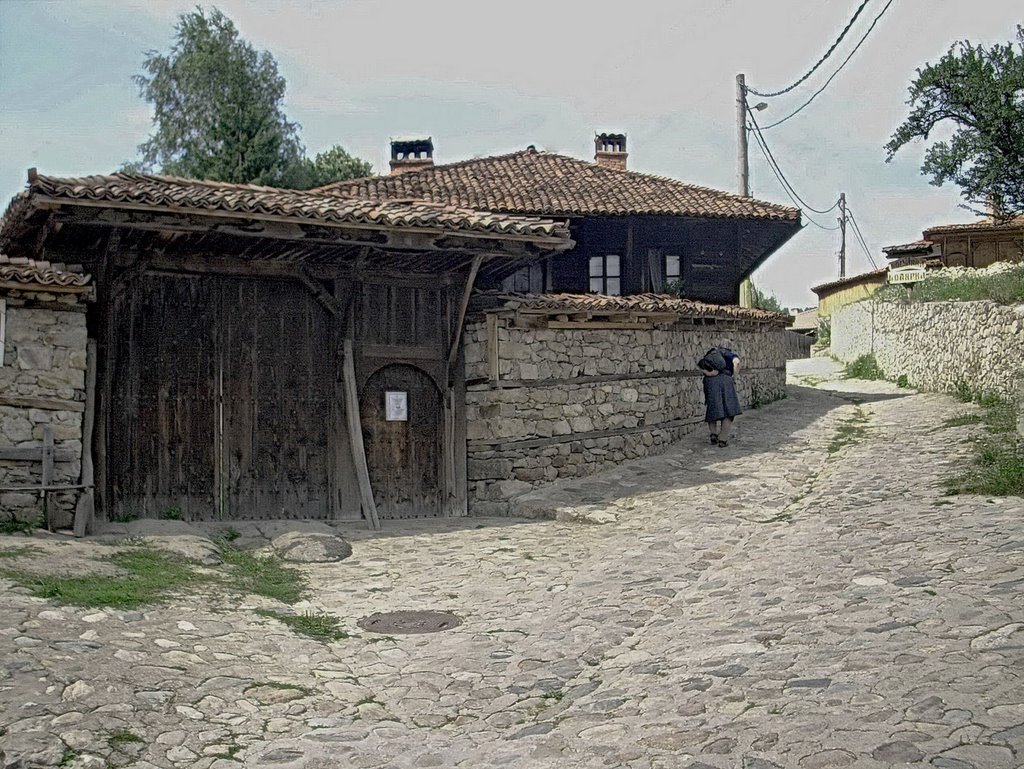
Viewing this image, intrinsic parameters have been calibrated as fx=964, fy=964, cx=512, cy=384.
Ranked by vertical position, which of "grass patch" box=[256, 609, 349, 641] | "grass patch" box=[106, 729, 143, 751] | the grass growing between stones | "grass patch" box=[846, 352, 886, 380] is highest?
"grass patch" box=[846, 352, 886, 380]

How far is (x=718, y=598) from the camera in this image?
6.82m

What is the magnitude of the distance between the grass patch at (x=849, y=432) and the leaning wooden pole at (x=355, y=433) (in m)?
6.43

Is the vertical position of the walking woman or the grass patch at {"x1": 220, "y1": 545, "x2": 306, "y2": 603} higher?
the walking woman

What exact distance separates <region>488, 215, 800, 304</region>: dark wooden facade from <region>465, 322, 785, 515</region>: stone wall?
132 inches

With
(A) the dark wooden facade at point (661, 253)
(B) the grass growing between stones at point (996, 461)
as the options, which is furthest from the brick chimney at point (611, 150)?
(B) the grass growing between stones at point (996, 461)

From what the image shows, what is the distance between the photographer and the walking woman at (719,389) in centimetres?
1377

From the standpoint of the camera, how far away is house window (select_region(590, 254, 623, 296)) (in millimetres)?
17562

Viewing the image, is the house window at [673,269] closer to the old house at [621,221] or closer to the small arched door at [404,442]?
the old house at [621,221]

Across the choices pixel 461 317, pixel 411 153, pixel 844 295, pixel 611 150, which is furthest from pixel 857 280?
pixel 461 317

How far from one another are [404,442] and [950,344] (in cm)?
1100

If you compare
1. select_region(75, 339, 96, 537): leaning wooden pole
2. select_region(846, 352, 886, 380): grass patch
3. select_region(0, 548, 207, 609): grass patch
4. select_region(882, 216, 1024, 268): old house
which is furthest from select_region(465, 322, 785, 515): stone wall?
select_region(882, 216, 1024, 268): old house

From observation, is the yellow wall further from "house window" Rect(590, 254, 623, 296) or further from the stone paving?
the stone paving

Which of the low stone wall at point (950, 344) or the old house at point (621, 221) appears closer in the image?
the low stone wall at point (950, 344)

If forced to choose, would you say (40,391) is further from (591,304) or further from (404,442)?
(591,304)
